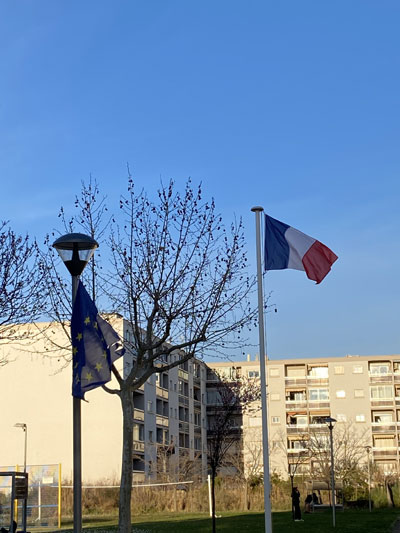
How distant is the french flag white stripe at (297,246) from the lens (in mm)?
17109

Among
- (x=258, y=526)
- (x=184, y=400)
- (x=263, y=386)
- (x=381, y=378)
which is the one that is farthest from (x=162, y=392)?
(x=263, y=386)

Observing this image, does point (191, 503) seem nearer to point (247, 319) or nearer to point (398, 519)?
point (398, 519)

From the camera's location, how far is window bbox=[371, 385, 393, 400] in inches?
3937

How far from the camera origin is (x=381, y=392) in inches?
3949

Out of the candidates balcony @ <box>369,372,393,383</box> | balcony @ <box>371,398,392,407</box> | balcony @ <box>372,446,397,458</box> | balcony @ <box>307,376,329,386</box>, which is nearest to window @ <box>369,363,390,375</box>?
balcony @ <box>369,372,393,383</box>

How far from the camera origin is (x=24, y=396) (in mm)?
70812

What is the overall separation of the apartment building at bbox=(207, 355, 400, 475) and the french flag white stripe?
81935 millimetres

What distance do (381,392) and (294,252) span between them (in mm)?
86830

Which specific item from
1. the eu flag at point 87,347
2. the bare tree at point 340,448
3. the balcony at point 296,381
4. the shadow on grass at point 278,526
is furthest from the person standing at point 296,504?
the balcony at point 296,381

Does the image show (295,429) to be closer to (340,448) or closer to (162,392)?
(340,448)

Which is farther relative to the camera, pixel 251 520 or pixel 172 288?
pixel 251 520

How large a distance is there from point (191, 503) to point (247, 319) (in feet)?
84.3

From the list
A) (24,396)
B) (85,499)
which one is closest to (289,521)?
(85,499)

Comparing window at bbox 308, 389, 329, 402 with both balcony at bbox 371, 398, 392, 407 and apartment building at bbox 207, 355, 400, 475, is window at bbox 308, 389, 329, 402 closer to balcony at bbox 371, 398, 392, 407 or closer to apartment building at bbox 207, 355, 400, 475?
apartment building at bbox 207, 355, 400, 475
